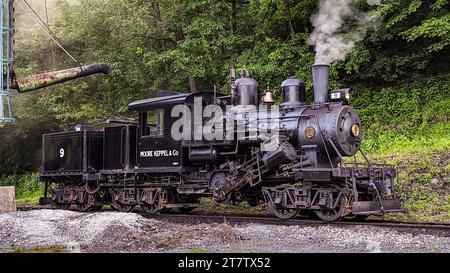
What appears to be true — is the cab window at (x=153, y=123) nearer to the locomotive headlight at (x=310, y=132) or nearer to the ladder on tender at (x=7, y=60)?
the ladder on tender at (x=7, y=60)

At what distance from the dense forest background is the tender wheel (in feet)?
15.8

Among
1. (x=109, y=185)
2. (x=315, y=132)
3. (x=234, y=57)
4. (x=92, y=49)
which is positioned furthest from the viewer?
(x=92, y=49)

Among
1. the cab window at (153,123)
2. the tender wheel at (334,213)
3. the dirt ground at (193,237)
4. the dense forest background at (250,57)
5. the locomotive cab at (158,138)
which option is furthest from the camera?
the dense forest background at (250,57)

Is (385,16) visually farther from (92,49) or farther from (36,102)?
(36,102)

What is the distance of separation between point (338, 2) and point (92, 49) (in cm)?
1199

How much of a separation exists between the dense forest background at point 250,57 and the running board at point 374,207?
3913 millimetres

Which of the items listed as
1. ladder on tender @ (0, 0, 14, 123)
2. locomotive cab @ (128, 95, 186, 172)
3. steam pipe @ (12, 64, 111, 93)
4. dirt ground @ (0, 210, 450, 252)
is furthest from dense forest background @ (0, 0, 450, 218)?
dirt ground @ (0, 210, 450, 252)

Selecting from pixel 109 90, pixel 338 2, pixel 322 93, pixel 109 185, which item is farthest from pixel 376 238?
pixel 109 90

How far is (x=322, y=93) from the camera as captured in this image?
1228 centimetres

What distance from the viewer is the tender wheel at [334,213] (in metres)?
11.1

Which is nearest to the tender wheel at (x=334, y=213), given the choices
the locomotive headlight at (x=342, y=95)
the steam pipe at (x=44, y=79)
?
the locomotive headlight at (x=342, y=95)

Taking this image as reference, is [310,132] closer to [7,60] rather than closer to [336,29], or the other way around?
[336,29]

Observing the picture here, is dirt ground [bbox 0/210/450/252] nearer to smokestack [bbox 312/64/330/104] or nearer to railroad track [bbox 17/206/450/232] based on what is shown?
railroad track [bbox 17/206/450/232]

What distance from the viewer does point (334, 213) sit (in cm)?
1153
